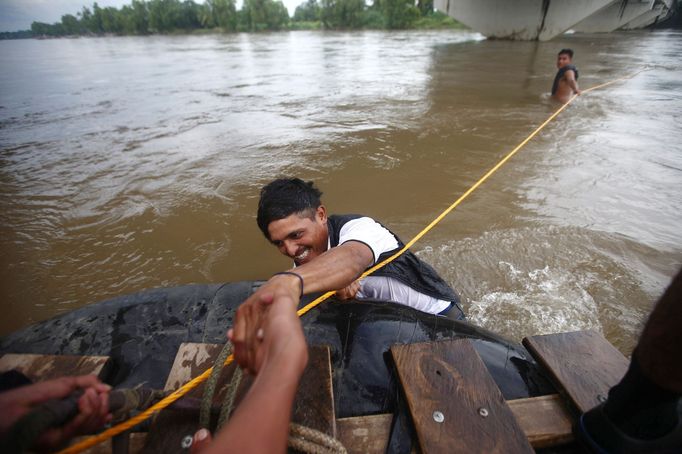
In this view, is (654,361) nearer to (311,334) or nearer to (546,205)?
(311,334)

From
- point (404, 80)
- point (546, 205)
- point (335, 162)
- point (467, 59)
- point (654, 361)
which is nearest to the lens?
point (654, 361)

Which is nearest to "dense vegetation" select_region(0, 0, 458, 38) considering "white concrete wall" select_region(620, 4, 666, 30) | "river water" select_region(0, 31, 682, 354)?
"white concrete wall" select_region(620, 4, 666, 30)

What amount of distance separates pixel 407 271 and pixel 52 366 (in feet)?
6.06

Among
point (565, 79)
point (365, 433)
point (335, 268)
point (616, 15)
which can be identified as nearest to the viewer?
point (365, 433)

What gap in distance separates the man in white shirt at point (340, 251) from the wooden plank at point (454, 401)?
466 mm

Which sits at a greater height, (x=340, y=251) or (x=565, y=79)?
(x=565, y=79)

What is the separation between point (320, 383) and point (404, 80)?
12.1 m

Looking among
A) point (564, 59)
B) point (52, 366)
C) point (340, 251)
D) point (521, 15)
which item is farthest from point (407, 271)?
point (521, 15)

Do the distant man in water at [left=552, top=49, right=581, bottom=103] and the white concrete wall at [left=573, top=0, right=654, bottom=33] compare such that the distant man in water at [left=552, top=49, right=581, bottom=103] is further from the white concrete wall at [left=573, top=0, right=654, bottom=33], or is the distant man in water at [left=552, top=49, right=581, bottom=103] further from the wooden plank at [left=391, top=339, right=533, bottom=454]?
the white concrete wall at [left=573, top=0, right=654, bottom=33]

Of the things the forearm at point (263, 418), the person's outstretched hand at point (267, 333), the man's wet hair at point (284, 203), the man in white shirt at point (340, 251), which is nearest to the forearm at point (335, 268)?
the man in white shirt at point (340, 251)

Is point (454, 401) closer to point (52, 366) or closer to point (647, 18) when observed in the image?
point (52, 366)

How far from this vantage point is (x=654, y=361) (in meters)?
0.87

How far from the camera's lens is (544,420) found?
1192 millimetres

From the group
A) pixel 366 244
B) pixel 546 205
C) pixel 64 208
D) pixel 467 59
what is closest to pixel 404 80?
pixel 467 59
